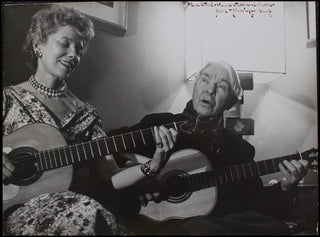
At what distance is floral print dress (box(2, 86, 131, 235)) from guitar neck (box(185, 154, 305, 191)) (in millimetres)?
324

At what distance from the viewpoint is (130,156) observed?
139cm

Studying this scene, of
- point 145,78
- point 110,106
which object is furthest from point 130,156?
point 145,78

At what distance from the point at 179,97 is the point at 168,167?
0.29 meters

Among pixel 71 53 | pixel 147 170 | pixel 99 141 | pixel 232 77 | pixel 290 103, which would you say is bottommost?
pixel 147 170

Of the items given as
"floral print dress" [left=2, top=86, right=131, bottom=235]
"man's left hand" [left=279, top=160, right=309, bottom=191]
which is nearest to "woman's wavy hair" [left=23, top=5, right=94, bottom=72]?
"floral print dress" [left=2, top=86, right=131, bottom=235]

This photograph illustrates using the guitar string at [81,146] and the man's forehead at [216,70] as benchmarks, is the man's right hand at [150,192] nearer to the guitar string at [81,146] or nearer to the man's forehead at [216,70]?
the guitar string at [81,146]

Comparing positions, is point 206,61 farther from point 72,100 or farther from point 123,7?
point 72,100

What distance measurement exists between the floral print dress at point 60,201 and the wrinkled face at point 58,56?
0.13 m

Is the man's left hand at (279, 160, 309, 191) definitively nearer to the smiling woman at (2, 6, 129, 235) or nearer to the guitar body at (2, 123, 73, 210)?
the smiling woman at (2, 6, 129, 235)

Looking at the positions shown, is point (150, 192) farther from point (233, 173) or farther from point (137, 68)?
point (137, 68)

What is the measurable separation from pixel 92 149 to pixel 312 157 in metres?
0.88

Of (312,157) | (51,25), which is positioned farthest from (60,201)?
(312,157)

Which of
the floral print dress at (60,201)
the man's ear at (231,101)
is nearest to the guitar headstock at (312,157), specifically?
the man's ear at (231,101)

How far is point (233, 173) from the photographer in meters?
1.40
